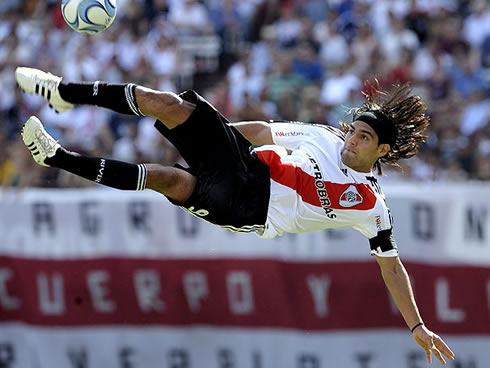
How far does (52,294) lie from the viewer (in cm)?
1175

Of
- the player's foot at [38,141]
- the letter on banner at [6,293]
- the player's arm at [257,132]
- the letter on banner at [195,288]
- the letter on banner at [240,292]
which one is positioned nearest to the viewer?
the player's foot at [38,141]

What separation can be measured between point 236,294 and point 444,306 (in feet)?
7.95

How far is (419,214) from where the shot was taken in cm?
1069

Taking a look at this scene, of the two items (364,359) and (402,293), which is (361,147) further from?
(364,359)

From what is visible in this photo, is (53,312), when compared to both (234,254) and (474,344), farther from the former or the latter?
(474,344)

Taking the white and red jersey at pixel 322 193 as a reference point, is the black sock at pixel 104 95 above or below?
above

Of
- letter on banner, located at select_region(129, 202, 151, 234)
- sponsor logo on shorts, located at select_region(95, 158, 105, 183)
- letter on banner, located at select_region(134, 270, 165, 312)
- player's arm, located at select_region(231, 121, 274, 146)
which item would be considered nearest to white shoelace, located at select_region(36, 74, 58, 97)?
sponsor logo on shorts, located at select_region(95, 158, 105, 183)

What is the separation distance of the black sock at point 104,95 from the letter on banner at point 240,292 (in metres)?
4.49

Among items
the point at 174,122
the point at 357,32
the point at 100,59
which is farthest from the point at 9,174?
the point at 174,122

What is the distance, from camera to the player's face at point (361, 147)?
7.29m

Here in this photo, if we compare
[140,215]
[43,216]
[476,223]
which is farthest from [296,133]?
[43,216]

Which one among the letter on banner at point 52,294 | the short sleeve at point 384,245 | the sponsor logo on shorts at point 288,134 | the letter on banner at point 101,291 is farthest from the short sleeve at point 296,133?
the letter on banner at point 52,294

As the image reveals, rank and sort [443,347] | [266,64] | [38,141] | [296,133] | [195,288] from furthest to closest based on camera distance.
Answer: [266,64] < [195,288] < [296,133] < [443,347] < [38,141]

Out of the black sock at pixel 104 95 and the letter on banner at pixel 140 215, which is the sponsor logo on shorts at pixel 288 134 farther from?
the letter on banner at pixel 140 215
